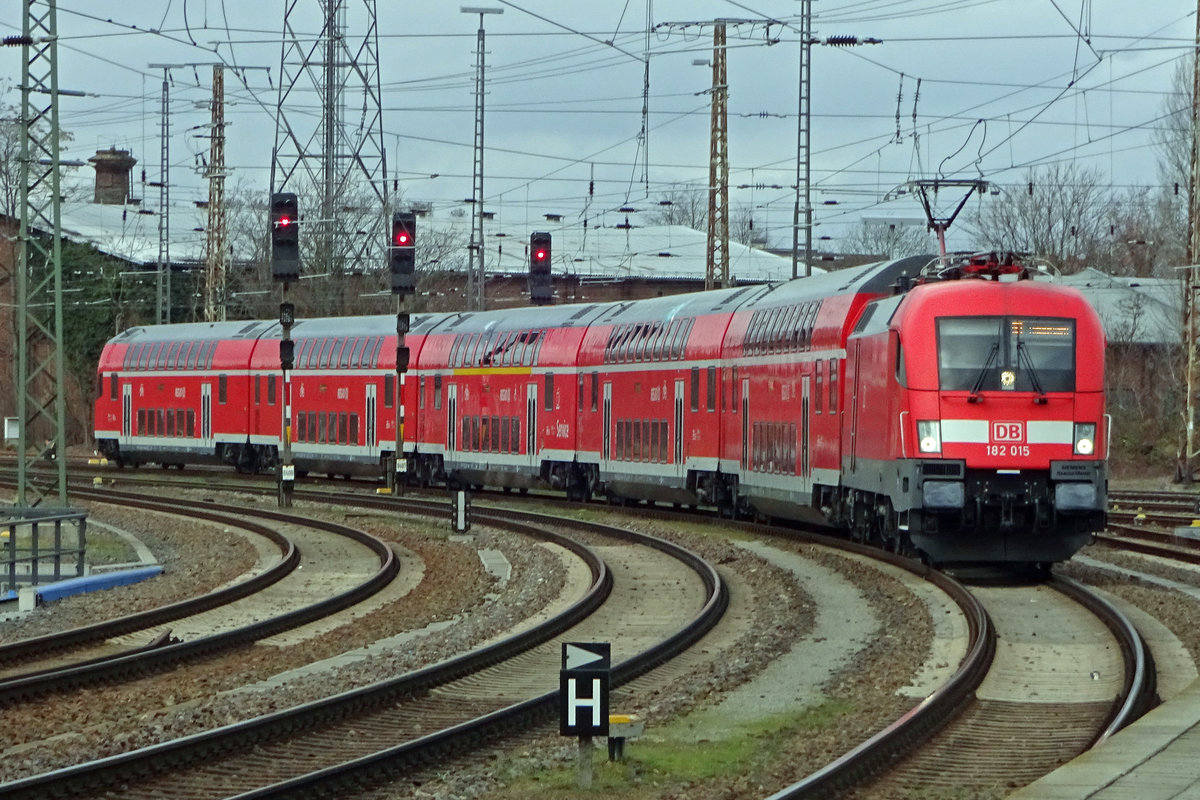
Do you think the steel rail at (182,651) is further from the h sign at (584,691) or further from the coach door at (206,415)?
the coach door at (206,415)

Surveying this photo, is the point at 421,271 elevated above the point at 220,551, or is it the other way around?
the point at 421,271

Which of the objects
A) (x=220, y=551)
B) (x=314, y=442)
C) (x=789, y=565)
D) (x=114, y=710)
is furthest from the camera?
(x=314, y=442)

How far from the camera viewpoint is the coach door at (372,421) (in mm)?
44156

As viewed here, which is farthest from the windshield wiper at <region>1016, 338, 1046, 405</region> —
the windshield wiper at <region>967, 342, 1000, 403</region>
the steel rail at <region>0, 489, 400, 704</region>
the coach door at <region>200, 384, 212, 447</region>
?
the coach door at <region>200, 384, 212, 447</region>

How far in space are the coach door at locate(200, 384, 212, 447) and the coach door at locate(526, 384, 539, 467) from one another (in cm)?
1551

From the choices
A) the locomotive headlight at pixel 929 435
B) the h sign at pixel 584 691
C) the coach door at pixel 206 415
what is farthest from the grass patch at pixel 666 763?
the coach door at pixel 206 415

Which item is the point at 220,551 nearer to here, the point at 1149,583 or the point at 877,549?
the point at 877,549

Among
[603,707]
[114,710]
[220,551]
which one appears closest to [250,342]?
[220,551]

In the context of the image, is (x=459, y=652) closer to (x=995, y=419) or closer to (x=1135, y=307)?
(x=995, y=419)

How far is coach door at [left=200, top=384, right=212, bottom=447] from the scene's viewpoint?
51.3 m

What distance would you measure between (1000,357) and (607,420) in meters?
16.0

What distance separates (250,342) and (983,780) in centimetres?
4070

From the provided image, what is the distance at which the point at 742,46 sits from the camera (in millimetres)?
39375

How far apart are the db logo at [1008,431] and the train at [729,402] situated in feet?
0.08
